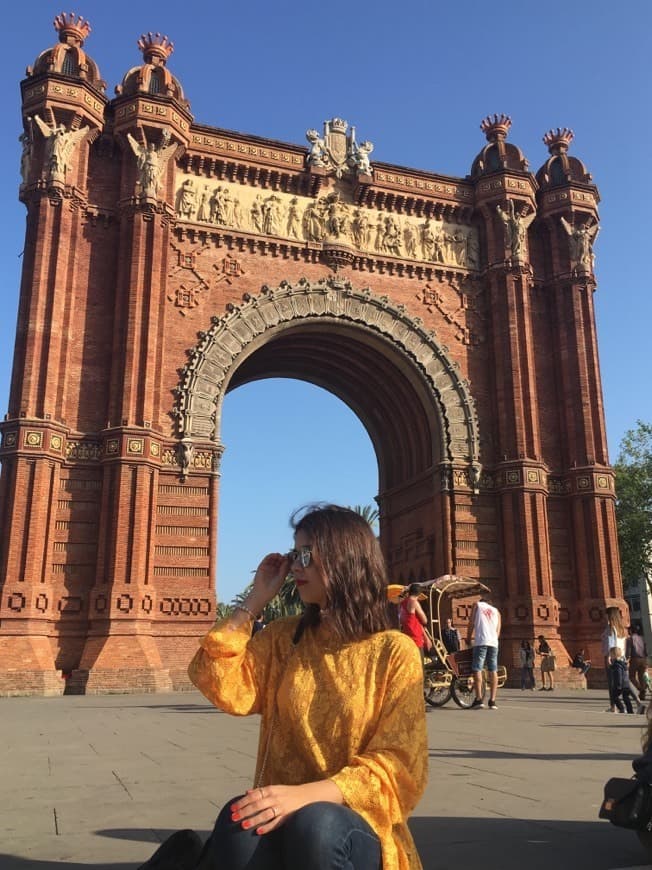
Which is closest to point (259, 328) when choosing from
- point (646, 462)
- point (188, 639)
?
point (188, 639)

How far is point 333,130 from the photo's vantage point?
25641mm

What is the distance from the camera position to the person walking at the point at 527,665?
2094 cm

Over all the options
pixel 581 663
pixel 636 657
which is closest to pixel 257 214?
pixel 581 663

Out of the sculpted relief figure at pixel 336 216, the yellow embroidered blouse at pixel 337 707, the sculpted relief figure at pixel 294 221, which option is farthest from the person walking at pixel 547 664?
the yellow embroidered blouse at pixel 337 707

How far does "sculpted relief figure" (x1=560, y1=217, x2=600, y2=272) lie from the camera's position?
2598 cm

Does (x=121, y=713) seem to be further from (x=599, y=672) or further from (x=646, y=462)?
(x=646, y=462)

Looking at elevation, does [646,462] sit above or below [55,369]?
above

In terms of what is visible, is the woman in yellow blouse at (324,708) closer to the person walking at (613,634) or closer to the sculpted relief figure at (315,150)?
the person walking at (613,634)

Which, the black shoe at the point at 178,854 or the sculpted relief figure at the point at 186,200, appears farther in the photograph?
the sculpted relief figure at the point at 186,200

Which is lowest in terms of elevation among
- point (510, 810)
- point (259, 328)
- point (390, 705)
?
point (510, 810)

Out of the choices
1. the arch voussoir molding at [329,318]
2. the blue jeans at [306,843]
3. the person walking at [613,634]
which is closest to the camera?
the blue jeans at [306,843]

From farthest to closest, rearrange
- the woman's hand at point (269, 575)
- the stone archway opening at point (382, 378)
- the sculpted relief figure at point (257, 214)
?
the sculpted relief figure at point (257, 214) < the stone archway opening at point (382, 378) < the woman's hand at point (269, 575)

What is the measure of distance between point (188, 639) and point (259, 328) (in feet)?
30.2

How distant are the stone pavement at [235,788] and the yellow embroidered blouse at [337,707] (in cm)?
138
